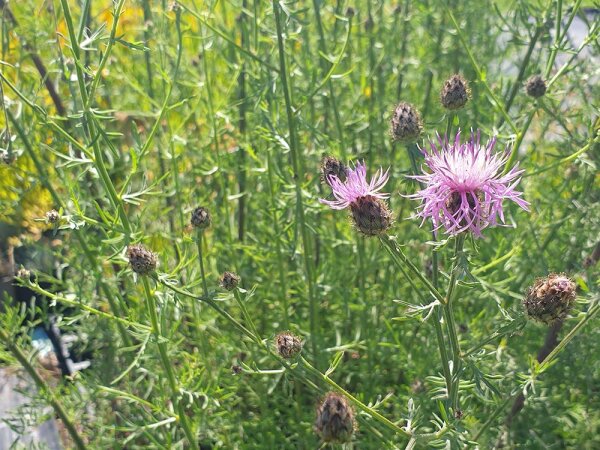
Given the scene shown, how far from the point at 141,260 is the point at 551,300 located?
0.90 metres

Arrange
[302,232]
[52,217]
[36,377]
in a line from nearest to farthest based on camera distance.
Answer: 1. [52,217]
2. [36,377]
3. [302,232]

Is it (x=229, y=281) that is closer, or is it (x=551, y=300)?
(x=551, y=300)

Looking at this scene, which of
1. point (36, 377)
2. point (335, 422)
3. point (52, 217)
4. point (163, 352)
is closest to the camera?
point (335, 422)

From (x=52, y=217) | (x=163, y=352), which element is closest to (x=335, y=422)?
(x=163, y=352)

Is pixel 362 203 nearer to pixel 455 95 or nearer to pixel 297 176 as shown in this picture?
pixel 455 95

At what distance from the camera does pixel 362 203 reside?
4.64 feet

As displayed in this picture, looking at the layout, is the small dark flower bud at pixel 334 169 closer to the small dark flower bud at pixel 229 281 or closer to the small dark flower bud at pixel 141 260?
the small dark flower bud at pixel 229 281

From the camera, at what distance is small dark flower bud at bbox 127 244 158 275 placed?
159cm

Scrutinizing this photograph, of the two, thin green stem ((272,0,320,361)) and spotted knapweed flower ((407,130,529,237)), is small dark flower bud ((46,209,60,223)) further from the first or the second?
spotted knapweed flower ((407,130,529,237))

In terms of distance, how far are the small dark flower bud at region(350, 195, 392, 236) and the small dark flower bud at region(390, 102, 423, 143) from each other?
0.25 m

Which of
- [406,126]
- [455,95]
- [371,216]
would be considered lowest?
[371,216]

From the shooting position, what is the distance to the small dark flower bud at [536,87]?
6.27 feet

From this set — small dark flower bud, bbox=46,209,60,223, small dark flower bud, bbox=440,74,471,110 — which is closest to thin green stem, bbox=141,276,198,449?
small dark flower bud, bbox=46,209,60,223

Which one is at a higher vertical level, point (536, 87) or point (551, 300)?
point (536, 87)
